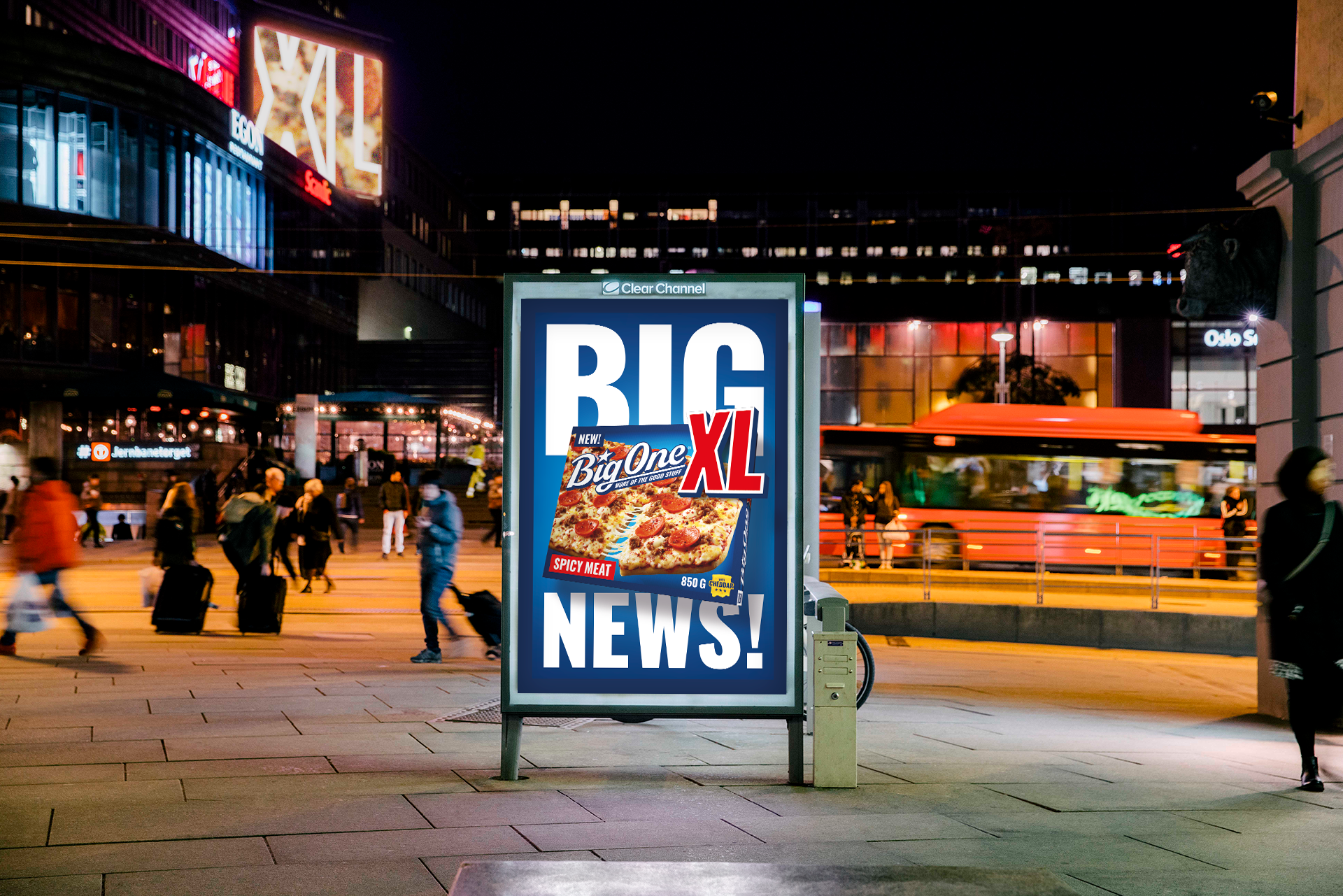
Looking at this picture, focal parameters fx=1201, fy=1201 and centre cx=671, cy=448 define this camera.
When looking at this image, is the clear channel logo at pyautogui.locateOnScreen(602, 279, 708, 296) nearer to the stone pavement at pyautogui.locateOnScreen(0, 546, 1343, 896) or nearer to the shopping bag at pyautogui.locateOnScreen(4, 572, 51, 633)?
the stone pavement at pyautogui.locateOnScreen(0, 546, 1343, 896)

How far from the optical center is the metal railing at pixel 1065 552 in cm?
1765

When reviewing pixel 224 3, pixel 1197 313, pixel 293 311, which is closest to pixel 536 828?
pixel 1197 313

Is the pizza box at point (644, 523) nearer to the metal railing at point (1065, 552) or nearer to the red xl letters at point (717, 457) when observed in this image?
the red xl letters at point (717, 457)

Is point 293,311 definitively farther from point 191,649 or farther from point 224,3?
point 191,649

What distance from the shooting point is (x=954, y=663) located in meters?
13.4

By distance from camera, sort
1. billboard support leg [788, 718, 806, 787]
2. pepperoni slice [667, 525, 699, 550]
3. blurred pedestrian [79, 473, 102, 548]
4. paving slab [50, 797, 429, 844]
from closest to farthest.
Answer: paving slab [50, 797, 429, 844], pepperoni slice [667, 525, 699, 550], billboard support leg [788, 718, 806, 787], blurred pedestrian [79, 473, 102, 548]

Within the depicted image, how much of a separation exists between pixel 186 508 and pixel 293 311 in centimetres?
3996

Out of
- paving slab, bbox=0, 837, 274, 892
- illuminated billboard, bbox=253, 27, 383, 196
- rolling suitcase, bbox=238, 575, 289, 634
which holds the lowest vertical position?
rolling suitcase, bbox=238, 575, 289, 634

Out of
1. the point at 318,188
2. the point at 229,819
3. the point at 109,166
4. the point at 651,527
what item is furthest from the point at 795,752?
the point at 318,188

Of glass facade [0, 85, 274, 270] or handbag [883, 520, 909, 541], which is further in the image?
glass facade [0, 85, 274, 270]

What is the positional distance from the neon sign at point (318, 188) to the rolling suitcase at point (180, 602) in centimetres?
4071

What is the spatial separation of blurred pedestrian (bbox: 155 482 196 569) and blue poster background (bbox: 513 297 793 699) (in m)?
8.07

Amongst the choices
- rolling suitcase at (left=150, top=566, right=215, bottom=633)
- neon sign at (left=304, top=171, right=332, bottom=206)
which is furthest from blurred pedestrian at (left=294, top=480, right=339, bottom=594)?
neon sign at (left=304, top=171, right=332, bottom=206)

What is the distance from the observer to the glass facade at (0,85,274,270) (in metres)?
36.4
